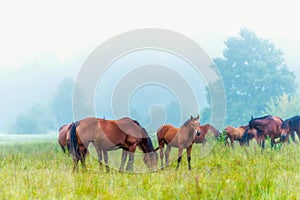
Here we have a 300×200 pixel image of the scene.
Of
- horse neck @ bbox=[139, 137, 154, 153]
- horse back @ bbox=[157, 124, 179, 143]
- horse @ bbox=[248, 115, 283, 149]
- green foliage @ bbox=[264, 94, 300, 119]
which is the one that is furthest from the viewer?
green foliage @ bbox=[264, 94, 300, 119]

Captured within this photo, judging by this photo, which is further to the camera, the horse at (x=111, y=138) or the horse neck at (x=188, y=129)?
the horse neck at (x=188, y=129)

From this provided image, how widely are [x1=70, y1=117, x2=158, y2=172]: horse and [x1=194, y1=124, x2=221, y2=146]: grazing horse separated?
3.66m

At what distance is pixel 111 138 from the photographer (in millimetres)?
10336

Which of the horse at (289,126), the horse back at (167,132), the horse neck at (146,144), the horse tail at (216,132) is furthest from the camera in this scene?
the horse tail at (216,132)

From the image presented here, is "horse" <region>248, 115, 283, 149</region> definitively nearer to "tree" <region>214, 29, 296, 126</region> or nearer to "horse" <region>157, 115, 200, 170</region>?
"horse" <region>157, 115, 200, 170</region>

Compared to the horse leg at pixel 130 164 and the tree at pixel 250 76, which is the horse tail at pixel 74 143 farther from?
the tree at pixel 250 76

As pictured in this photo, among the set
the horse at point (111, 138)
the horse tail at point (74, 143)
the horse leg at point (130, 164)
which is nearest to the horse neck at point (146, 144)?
the horse at point (111, 138)

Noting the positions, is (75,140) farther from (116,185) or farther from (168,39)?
(168,39)

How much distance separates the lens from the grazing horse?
1484cm

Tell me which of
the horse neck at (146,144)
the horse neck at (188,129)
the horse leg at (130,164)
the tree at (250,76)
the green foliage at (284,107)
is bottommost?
the horse leg at (130,164)

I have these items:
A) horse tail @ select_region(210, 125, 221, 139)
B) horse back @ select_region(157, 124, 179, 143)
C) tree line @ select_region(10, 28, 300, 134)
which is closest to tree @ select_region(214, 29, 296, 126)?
tree line @ select_region(10, 28, 300, 134)

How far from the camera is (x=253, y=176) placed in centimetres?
659

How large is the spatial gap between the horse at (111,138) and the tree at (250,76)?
72.8ft

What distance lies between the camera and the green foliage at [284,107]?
107ft
